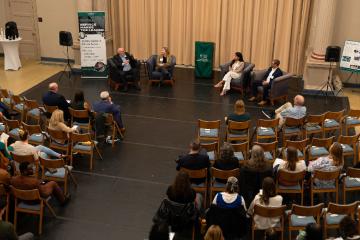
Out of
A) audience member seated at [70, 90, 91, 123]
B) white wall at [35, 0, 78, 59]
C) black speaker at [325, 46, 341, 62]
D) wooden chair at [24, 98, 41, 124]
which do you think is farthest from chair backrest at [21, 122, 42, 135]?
black speaker at [325, 46, 341, 62]

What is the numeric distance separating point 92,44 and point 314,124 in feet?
23.4

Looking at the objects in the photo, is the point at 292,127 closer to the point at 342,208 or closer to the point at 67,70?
the point at 342,208

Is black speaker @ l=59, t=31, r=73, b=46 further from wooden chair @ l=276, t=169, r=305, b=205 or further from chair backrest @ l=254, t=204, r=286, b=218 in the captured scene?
chair backrest @ l=254, t=204, r=286, b=218

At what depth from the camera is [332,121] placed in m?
9.74

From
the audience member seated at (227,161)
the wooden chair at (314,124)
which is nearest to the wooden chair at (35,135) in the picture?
the audience member seated at (227,161)

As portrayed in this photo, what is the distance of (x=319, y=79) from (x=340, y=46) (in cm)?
129

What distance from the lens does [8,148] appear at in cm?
798

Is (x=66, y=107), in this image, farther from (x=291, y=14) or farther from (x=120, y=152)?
(x=291, y=14)

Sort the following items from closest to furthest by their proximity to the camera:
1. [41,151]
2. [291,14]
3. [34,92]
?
[41,151] < [34,92] < [291,14]

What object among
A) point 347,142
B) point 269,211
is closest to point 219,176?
point 269,211

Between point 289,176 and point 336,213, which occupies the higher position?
point 289,176

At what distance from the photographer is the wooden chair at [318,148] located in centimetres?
827

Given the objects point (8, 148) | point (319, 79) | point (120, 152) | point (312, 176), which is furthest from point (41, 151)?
point (319, 79)

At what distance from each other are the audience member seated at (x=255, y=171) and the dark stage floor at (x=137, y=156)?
4.99 feet
